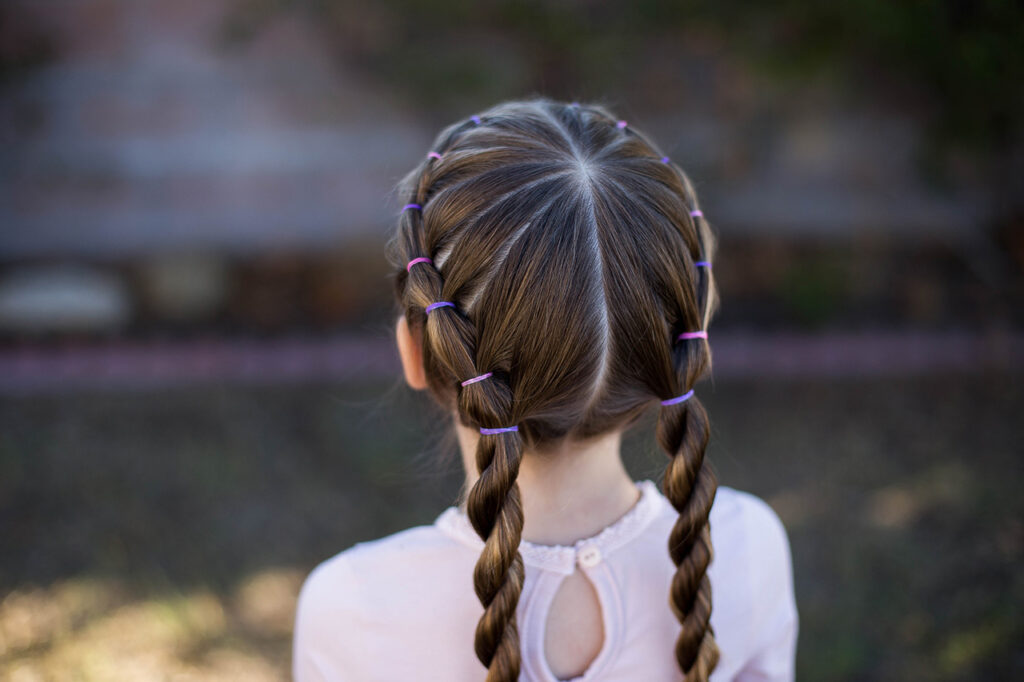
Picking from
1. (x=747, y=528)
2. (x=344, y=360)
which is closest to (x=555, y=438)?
(x=747, y=528)

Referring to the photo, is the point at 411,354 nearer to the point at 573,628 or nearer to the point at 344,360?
the point at 573,628

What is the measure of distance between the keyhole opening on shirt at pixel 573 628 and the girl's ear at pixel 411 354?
1.17 feet

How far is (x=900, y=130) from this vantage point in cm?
376

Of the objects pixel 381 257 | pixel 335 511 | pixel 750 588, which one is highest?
pixel 750 588

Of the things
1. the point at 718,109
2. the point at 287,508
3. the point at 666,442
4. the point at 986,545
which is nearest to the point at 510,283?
the point at 666,442

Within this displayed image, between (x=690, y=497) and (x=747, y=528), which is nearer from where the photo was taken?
(x=690, y=497)

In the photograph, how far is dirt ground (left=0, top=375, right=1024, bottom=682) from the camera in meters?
2.15

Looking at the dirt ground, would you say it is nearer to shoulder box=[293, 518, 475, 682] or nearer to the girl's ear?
the girl's ear

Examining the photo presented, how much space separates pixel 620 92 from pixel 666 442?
3059 millimetres

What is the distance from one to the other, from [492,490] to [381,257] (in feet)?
10.6

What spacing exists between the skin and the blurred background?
1.65 m

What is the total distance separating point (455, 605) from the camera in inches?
38.5

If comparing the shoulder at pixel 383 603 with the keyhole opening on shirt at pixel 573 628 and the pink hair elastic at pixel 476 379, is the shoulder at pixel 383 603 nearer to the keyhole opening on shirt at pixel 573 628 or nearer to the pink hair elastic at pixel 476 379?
the keyhole opening on shirt at pixel 573 628

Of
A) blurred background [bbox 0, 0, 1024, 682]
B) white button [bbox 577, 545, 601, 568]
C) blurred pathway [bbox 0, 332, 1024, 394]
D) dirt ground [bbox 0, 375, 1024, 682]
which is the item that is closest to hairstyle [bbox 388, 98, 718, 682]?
white button [bbox 577, 545, 601, 568]
